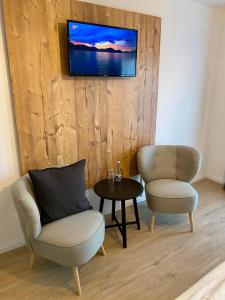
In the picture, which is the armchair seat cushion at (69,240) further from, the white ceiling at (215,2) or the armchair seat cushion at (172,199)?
the white ceiling at (215,2)

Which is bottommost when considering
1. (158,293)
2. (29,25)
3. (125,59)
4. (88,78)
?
(158,293)

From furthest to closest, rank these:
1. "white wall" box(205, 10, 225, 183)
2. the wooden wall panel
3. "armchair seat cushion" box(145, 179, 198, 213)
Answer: "white wall" box(205, 10, 225, 183) → "armchair seat cushion" box(145, 179, 198, 213) → the wooden wall panel

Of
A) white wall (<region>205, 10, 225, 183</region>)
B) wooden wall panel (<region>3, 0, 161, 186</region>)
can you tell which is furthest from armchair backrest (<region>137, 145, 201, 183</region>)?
white wall (<region>205, 10, 225, 183</region>)

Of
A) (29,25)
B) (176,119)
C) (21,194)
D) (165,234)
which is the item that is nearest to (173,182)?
(165,234)

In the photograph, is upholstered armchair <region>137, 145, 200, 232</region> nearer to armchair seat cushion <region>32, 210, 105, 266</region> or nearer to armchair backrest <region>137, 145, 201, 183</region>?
armchair backrest <region>137, 145, 201, 183</region>

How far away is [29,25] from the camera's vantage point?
194 cm

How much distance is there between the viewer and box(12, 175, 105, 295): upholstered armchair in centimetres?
175

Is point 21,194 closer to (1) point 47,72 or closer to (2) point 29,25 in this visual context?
(1) point 47,72

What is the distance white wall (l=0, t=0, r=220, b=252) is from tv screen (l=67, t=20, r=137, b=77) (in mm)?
292

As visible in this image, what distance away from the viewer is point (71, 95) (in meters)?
2.26

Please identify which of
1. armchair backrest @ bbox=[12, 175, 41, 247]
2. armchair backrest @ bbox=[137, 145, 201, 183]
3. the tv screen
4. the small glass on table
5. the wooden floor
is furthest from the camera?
armchair backrest @ bbox=[137, 145, 201, 183]

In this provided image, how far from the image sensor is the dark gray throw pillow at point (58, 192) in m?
1.94

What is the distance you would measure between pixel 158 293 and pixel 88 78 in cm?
187

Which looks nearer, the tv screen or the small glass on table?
the tv screen
